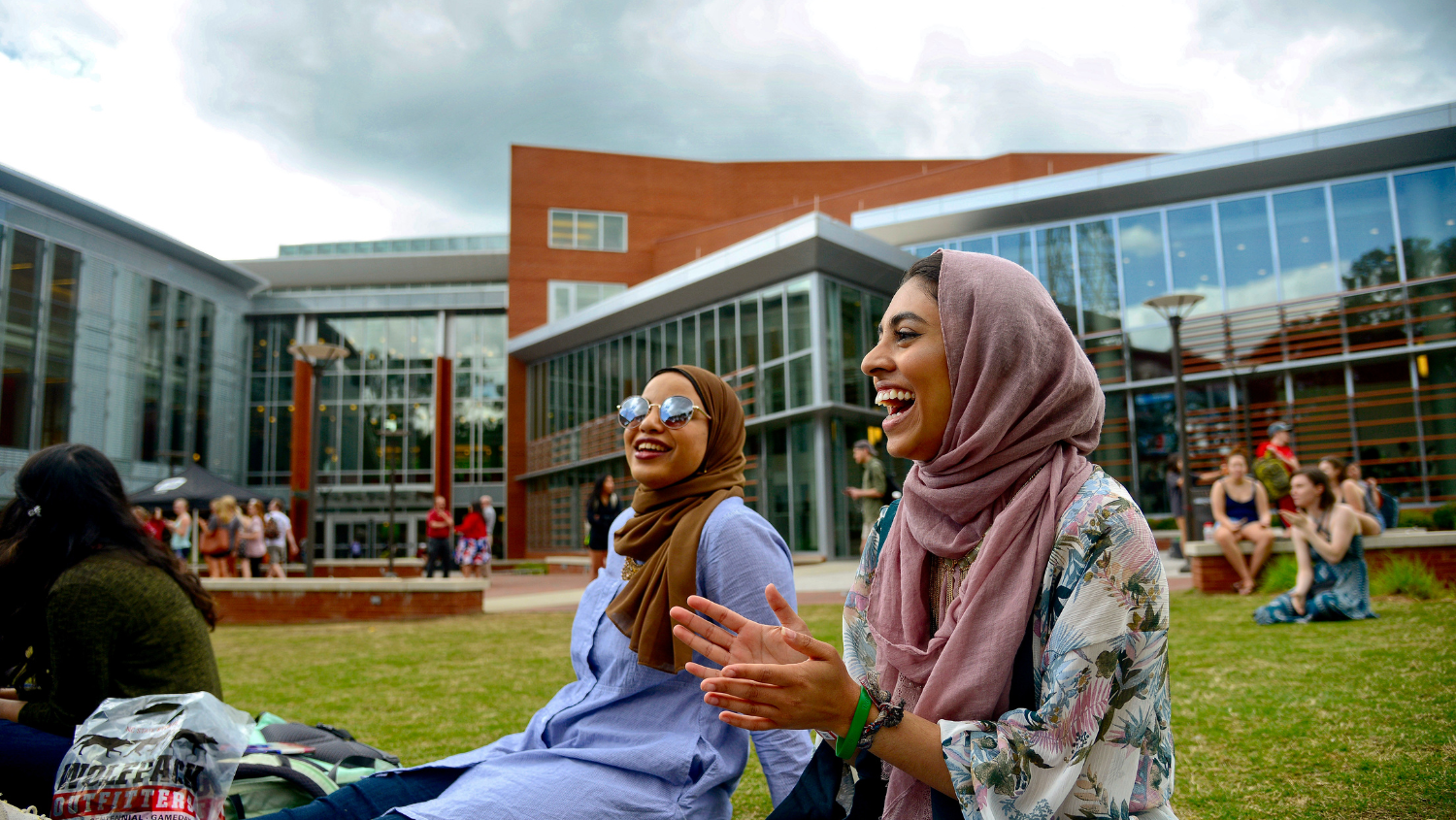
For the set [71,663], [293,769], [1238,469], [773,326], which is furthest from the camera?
[773,326]

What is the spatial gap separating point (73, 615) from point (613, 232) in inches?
1048

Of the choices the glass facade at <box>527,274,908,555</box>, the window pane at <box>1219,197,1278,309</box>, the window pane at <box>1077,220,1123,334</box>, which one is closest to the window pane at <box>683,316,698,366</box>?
the glass facade at <box>527,274,908,555</box>

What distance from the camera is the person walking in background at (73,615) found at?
8.43 ft

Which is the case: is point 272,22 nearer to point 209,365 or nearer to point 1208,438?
point 1208,438

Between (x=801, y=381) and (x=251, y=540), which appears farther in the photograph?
(x=801, y=381)

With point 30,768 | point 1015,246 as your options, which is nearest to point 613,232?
point 1015,246

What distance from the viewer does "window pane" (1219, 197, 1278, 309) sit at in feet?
56.2

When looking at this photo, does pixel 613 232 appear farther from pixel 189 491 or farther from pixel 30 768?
pixel 30 768

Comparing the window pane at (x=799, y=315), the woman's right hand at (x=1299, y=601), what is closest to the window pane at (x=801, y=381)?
the window pane at (x=799, y=315)

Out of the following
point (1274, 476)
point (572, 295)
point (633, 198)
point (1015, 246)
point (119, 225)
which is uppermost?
point (633, 198)

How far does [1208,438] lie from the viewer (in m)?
17.3

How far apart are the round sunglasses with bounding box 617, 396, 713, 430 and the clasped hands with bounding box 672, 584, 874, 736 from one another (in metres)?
1.16

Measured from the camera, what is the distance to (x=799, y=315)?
1900 centimetres

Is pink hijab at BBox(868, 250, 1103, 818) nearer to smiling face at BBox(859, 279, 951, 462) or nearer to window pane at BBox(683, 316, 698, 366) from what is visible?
smiling face at BBox(859, 279, 951, 462)
